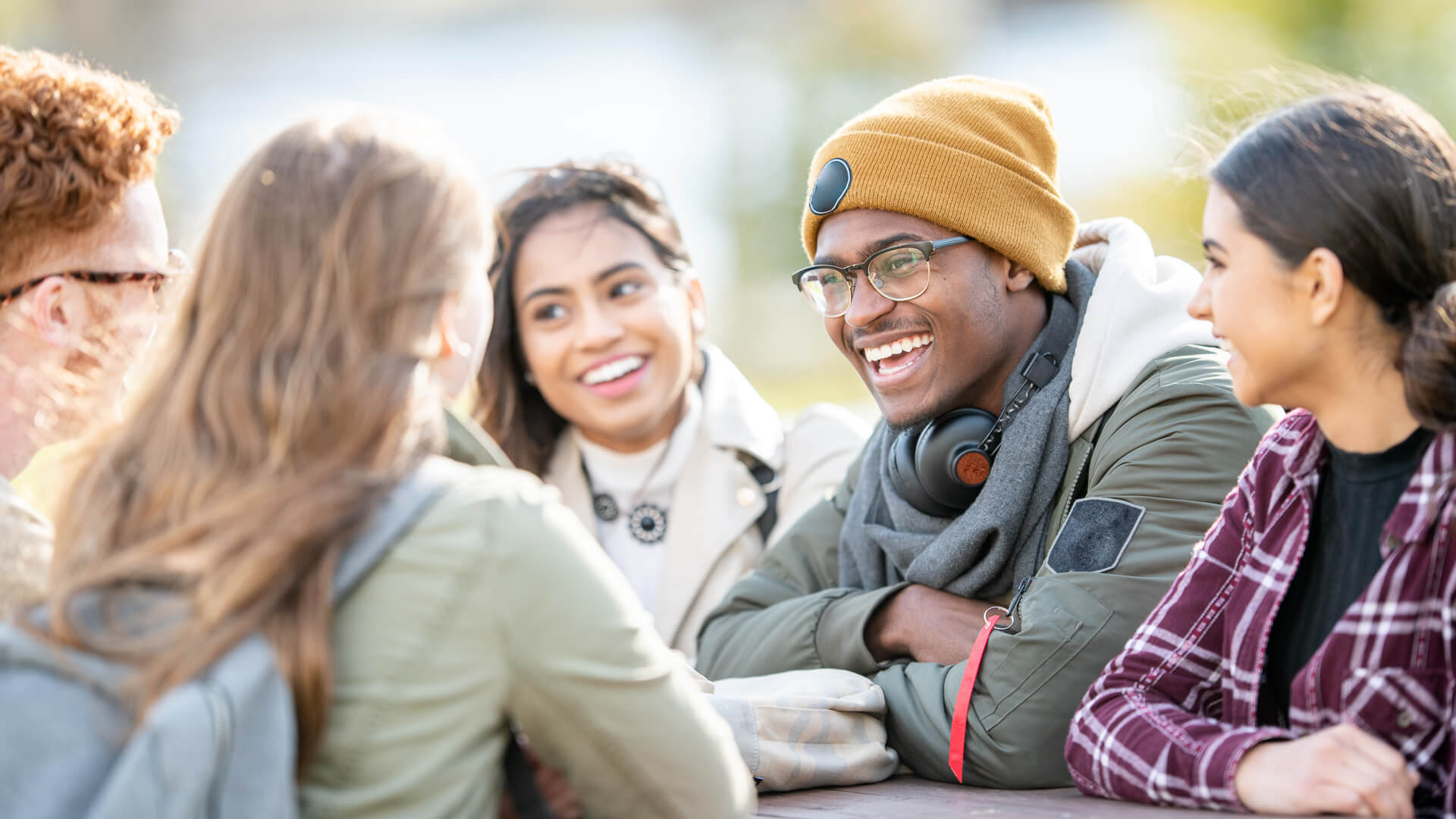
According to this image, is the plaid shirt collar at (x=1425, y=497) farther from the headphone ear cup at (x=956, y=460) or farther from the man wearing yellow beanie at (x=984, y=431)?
A: the headphone ear cup at (x=956, y=460)

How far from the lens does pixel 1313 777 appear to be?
2.04 metres

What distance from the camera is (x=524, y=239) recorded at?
4082 mm

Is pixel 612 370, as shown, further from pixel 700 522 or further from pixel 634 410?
pixel 700 522

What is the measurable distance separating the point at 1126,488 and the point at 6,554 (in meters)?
2.20

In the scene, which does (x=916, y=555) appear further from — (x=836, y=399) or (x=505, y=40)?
(x=505, y=40)

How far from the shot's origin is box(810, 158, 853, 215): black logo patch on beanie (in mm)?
3330

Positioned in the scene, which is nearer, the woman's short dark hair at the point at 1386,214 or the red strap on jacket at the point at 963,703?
the woman's short dark hair at the point at 1386,214

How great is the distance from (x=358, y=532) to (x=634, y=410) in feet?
7.73

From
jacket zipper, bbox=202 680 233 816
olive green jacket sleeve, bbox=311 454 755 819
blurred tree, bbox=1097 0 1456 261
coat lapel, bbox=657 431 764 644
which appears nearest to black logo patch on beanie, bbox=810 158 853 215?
coat lapel, bbox=657 431 764 644

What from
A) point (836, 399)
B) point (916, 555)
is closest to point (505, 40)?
point (836, 399)

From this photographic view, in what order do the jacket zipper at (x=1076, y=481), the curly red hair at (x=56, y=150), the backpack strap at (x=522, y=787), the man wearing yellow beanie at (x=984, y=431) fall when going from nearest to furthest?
the backpack strap at (x=522, y=787) → the curly red hair at (x=56, y=150) → the man wearing yellow beanie at (x=984, y=431) → the jacket zipper at (x=1076, y=481)

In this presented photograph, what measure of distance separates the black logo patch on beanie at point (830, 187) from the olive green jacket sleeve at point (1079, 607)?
850 mm

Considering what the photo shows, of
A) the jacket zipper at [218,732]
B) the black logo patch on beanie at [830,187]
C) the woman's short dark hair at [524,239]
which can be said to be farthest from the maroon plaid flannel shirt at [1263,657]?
the woman's short dark hair at [524,239]

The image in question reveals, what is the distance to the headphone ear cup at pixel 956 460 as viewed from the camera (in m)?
3.20
